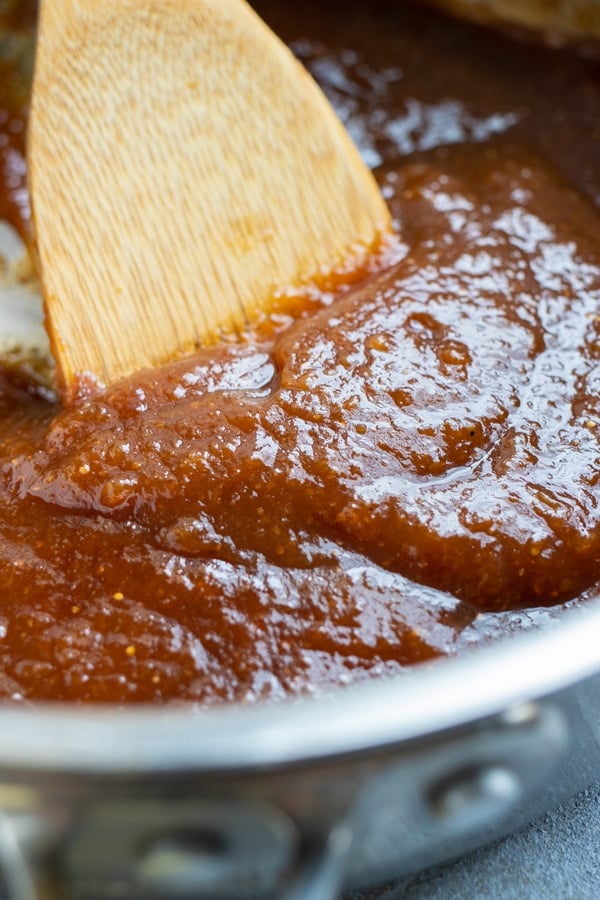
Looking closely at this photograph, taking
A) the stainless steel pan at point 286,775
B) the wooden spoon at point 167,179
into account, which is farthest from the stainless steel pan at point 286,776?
the wooden spoon at point 167,179

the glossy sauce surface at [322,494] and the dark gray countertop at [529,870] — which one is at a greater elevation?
the glossy sauce surface at [322,494]

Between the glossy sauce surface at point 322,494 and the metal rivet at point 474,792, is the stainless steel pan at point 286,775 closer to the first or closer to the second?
the metal rivet at point 474,792

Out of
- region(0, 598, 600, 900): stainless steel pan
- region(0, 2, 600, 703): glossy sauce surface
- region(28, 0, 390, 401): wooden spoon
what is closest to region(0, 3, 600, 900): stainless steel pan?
region(0, 598, 600, 900): stainless steel pan

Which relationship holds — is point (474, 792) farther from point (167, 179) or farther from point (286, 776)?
point (167, 179)

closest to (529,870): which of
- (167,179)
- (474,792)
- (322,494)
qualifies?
(474,792)

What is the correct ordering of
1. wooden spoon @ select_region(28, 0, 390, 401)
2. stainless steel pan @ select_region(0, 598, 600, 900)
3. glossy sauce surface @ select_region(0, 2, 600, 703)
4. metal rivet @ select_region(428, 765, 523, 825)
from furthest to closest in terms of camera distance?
wooden spoon @ select_region(28, 0, 390, 401) < glossy sauce surface @ select_region(0, 2, 600, 703) < metal rivet @ select_region(428, 765, 523, 825) < stainless steel pan @ select_region(0, 598, 600, 900)

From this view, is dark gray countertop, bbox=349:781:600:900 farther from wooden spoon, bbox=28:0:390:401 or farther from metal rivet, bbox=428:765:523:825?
wooden spoon, bbox=28:0:390:401
